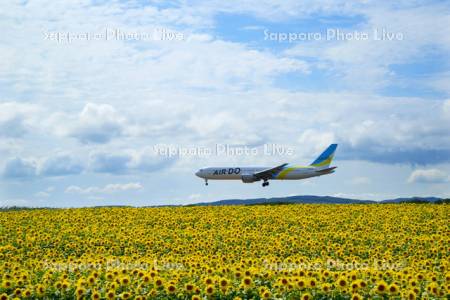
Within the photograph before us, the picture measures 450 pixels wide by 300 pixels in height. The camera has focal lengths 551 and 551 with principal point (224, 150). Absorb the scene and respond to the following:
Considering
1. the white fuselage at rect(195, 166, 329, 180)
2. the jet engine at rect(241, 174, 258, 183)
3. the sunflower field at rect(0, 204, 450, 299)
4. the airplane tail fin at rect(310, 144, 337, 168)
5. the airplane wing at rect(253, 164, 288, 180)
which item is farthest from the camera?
the airplane tail fin at rect(310, 144, 337, 168)

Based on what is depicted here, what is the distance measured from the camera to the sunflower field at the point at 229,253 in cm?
1136

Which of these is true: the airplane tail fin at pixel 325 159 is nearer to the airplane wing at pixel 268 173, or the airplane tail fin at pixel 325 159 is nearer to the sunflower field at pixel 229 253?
the airplane wing at pixel 268 173

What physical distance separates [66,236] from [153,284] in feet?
42.6

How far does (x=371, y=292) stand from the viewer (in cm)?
1097

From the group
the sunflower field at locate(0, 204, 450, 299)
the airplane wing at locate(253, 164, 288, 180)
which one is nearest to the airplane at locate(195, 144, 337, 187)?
the airplane wing at locate(253, 164, 288, 180)

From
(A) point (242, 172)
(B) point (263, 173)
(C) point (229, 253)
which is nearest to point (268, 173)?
(B) point (263, 173)

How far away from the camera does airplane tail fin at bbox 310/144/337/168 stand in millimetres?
84188

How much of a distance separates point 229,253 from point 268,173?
57873 mm

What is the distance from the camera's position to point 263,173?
244 ft

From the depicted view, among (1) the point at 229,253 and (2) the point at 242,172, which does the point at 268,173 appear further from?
(1) the point at 229,253

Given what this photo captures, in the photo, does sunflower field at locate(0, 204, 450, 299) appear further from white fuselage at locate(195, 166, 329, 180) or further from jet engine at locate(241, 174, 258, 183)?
white fuselage at locate(195, 166, 329, 180)

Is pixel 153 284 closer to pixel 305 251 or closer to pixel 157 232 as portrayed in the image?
pixel 305 251

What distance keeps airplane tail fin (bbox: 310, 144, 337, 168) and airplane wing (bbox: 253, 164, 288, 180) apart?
290 inches

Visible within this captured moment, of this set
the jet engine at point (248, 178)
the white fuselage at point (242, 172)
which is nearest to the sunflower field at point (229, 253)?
the jet engine at point (248, 178)
